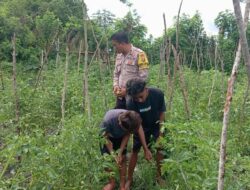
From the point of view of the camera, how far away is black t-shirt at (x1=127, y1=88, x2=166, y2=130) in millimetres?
3441

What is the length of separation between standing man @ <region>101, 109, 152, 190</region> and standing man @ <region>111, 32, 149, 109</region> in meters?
0.55

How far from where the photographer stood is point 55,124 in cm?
537

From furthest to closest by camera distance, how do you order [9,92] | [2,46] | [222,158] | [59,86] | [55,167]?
[2,46] → [59,86] → [9,92] → [55,167] → [222,158]

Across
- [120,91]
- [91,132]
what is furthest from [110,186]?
[120,91]

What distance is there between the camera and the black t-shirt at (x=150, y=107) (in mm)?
3441

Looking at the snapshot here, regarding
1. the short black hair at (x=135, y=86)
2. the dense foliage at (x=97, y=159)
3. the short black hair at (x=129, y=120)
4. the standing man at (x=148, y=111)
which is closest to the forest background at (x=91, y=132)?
the dense foliage at (x=97, y=159)

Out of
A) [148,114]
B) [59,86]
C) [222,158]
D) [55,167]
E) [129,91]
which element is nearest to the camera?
[222,158]

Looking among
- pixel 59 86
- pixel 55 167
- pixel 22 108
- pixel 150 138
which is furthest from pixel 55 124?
pixel 55 167

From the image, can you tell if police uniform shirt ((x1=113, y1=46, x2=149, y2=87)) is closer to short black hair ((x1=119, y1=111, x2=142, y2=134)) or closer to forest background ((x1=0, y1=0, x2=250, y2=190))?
forest background ((x1=0, y1=0, x2=250, y2=190))

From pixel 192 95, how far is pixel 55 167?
14.3 feet

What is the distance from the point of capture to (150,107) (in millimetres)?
3490

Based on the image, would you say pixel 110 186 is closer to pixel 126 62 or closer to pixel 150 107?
pixel 150 107

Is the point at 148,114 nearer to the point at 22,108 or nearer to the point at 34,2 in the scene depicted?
the point at 22,108

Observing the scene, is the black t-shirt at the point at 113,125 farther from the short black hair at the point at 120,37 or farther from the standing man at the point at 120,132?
the short black hair at the point at 120,37
